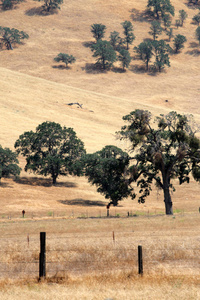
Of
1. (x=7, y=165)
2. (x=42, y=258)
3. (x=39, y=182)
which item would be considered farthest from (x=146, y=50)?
(x=42, y=258)

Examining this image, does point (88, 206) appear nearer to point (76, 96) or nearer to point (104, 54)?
point (76, 96)

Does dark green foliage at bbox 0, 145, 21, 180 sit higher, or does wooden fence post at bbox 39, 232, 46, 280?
dark green foliage at bbox 0, 145, 21, 180

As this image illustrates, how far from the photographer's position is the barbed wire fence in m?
18.4

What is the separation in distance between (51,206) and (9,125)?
40651 mm

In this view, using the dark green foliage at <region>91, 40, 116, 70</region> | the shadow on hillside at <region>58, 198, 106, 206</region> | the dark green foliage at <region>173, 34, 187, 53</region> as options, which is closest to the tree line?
the shadow on hillside at <region>58, 198, 106, 206</region>

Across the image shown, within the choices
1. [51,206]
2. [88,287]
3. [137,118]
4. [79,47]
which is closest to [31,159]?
[51,206]

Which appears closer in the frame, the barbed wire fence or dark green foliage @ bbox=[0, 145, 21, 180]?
the barbed wire fence

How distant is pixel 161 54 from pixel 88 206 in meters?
132

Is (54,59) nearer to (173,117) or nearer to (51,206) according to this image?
(51,206)

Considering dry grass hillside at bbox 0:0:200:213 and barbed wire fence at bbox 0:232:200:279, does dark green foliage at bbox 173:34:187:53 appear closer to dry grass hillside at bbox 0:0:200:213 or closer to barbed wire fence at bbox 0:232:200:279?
dry grass hillside at bbox 0:0:200:213

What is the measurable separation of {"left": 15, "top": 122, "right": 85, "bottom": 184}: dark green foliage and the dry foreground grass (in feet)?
9.51

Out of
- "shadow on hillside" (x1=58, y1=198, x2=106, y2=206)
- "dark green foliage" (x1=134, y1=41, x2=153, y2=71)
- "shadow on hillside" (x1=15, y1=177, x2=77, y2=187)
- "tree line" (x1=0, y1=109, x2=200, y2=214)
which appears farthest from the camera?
"dark green foliage" (x1=134, y1=41, x2=153, y2=71)

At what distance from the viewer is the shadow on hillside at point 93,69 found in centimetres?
17326

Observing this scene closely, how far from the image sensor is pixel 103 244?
21.3 metres
